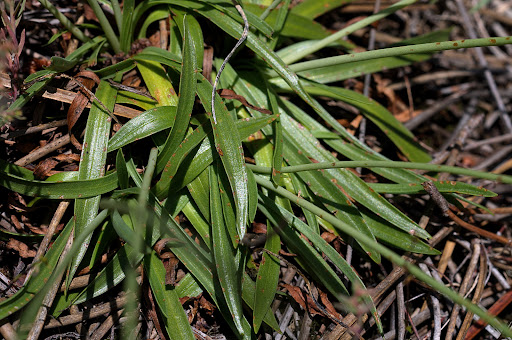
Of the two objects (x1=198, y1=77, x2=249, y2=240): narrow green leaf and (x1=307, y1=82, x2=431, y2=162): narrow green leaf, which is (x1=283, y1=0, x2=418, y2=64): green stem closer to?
(x1=307, y1=82, x2=431, y2=162): narrow green leaf

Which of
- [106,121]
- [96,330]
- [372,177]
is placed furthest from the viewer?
[372,177]

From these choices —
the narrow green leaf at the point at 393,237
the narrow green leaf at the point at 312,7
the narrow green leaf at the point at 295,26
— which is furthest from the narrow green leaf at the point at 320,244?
the narrow green leaf at the point at 312,7

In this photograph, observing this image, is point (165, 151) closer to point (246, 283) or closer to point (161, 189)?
point (161, 189)

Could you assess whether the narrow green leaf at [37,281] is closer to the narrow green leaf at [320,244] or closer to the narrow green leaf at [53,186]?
the narrow green leaf at [53,186]

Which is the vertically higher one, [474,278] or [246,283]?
[246,283]

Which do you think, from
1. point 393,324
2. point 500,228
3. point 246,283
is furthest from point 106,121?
point 500,228

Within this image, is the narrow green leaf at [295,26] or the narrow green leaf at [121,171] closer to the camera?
the narrow green leaf at [121,171]

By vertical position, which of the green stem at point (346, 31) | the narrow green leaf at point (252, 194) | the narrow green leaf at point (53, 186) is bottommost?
the narrow green leaf at point (252, 194)

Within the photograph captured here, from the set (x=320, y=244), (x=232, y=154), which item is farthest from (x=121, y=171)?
(x=320, y=244)
